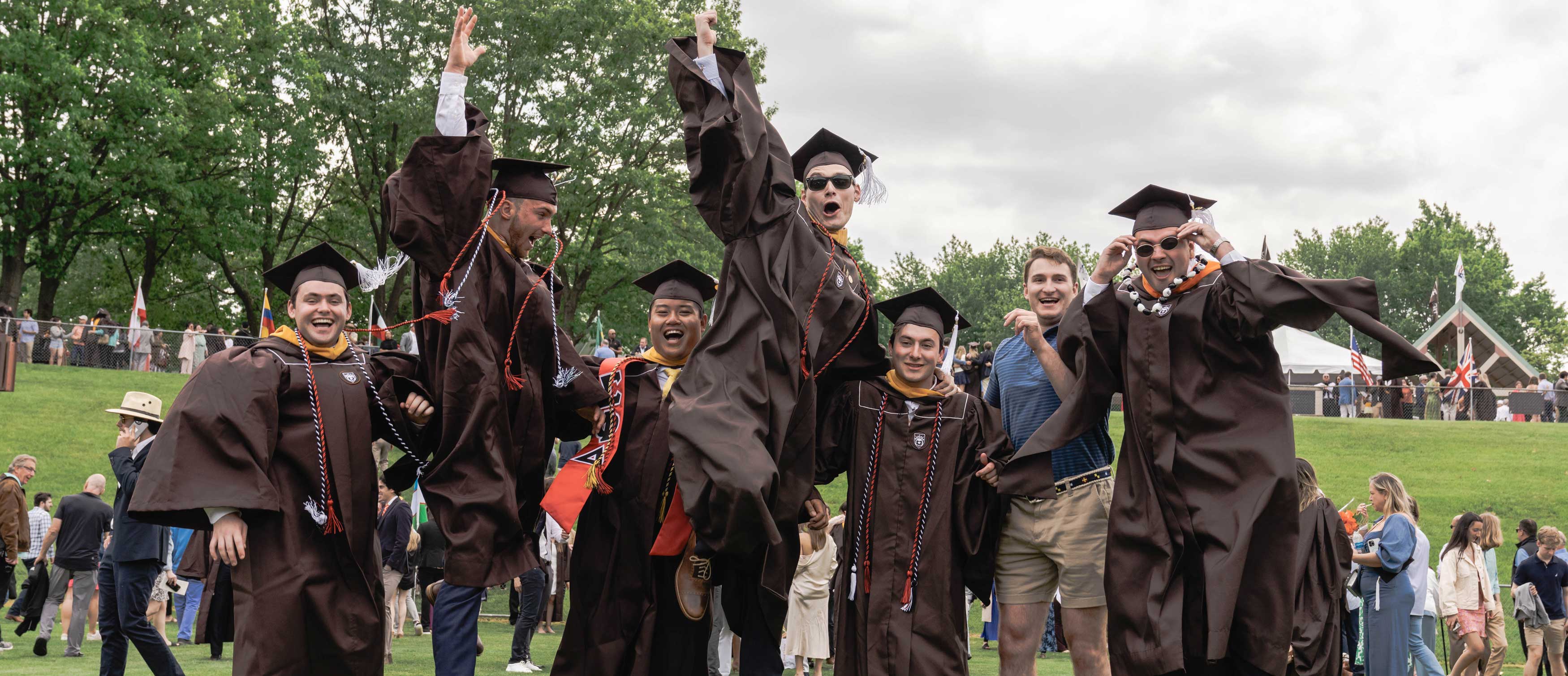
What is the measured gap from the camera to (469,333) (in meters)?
5.48

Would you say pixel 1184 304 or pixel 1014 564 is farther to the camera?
pixel 1014 564

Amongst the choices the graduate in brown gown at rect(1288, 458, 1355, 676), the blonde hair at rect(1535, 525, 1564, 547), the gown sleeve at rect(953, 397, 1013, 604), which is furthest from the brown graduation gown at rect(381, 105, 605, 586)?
the blonde hair at rect(1535, 525, 1564, 547)

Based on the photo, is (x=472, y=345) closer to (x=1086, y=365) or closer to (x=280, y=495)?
(x=280, y=495)

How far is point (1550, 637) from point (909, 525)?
12.2m

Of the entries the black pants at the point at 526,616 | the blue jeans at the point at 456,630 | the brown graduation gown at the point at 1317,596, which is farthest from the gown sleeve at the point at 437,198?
the black pants at the point at 526,616

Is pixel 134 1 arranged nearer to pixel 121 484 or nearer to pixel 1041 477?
pixel 121 484

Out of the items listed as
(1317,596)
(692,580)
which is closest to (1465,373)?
(1317,596)

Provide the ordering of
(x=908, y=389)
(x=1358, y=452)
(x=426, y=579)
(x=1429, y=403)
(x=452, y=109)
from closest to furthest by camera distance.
A: (x=452, y=109) < (x=908, y=389) < (x=426, y=579) < (x=1358, y=452) < (x=1429, y=403)

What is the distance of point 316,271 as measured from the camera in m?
5.92

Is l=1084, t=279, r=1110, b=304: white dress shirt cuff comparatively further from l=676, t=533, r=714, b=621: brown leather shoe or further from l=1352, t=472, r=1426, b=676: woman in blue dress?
l=1352, t=472, r=1426, b=676: woman in blue dress

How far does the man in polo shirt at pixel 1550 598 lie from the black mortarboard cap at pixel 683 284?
12.5 m

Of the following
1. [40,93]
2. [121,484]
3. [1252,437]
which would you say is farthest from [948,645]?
[40,93]

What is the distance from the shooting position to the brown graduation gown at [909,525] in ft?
18.9

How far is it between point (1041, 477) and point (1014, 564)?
51 centimetres
